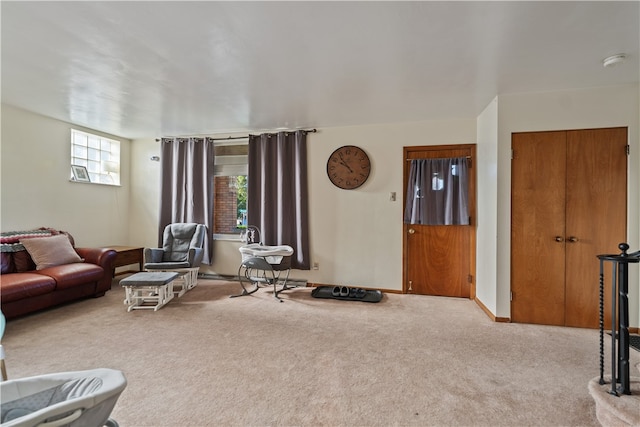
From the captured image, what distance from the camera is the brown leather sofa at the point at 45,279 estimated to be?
2.93 m

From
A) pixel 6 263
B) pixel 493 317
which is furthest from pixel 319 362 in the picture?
pixel 6 263

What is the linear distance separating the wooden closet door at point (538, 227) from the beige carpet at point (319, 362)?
0.84 ft

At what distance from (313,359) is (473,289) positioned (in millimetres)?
2628

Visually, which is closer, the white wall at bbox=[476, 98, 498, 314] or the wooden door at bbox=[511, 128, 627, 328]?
the wooden door at bbox=[511, 128, 627, 328]

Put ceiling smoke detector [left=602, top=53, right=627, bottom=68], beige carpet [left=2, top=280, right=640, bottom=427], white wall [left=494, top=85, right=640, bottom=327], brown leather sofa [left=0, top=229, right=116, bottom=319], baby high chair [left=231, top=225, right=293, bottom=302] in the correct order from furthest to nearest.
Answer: baby high chair [left=231, top=225, right=293, bottom=302]
brown leather sofa [left=0, top=229, right=116, bottom=319]
white wall [left=494, top=85, right=640, bottom=327]
ceiling smoke detector [left=602, top=53, right=627, bottom=68]
beige carpet [left=2, top=280, right=640, bottom=427]

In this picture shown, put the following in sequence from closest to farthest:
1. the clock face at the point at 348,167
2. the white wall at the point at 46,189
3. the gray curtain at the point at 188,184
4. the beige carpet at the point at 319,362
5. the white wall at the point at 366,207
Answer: the beige carpet at the point at 319,362, the white wall at the point at 46,189, the white wall at the point at 366,207, the clock face at the point at 348,167, the gray curtain at the point at 188,184

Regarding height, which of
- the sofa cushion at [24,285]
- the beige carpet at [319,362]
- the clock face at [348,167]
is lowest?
the beige carpet at [319,362]

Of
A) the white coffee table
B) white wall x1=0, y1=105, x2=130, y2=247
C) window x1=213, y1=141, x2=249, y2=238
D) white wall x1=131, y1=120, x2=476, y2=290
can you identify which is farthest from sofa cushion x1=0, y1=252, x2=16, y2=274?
white wall x1=131, y1=120, x2=476, y2=290

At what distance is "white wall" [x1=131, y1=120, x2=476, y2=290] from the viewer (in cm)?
415

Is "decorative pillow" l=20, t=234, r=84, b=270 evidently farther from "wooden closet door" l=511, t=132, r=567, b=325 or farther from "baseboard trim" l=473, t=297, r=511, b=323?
"wooden closet door" l=511, t=132, r=567, b=325

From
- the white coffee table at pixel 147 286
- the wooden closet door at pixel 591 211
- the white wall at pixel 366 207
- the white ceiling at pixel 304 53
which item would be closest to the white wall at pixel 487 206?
the white ceiling at pixel 304 53

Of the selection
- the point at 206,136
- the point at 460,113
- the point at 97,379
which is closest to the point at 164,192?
the point at 206,136

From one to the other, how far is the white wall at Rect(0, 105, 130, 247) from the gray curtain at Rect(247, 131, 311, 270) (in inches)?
97.6

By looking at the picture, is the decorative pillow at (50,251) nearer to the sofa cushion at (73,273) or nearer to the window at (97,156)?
the sofa cushion at (73,273)
